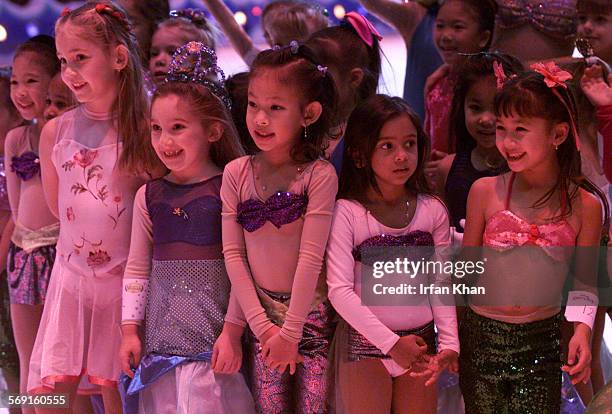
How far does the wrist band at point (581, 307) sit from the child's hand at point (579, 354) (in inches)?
0.6

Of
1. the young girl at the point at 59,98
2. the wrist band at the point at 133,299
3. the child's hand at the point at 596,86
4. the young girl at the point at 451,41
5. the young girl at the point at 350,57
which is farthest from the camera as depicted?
the young girl at the point at 451,41

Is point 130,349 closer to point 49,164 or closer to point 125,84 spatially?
point 49,164

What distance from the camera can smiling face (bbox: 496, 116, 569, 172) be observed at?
198 cm

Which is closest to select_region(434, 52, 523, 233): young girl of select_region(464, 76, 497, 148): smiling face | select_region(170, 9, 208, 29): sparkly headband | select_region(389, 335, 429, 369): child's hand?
select_region(464, 76, 497, 148): smiling face

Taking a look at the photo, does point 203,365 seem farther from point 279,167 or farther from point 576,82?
point 576,82

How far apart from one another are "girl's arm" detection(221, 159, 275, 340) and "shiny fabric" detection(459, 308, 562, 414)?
19.8 inches

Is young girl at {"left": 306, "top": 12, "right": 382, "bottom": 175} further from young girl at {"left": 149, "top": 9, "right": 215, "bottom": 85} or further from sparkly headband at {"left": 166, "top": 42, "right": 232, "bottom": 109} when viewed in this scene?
young girl at {"left": 149, "top": 9, "right": 215, "bottom": 85}

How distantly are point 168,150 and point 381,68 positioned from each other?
0.79 meters

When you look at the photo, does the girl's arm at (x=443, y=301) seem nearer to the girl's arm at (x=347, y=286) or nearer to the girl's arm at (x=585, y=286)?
the girl's arm at (x=347, y=286)

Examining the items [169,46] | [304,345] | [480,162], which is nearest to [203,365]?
[304,345]

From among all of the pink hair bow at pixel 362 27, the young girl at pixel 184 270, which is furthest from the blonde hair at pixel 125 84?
the pink hair bow at pixel 362 27

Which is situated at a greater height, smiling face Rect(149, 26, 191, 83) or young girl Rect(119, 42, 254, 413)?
smiling face Rect(149, 26, 191, 83)

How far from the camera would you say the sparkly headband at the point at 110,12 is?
89.1 inches

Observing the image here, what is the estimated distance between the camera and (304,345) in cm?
205
